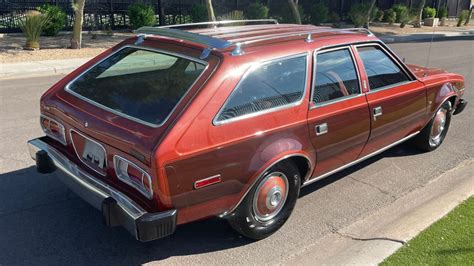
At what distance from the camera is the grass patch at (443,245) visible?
3.22 metres

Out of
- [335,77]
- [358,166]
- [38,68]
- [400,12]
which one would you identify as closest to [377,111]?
[335,77]

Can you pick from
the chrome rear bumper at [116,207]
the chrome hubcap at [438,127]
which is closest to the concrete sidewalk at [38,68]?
the chrome rear bumper at [116,207]

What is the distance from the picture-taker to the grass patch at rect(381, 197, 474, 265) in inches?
127

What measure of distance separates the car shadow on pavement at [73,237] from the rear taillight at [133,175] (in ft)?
2.20

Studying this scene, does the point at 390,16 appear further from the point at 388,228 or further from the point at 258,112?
the point at 258,112

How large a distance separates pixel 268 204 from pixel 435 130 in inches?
121

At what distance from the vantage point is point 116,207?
290cm

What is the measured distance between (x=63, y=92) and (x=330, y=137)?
234 cm

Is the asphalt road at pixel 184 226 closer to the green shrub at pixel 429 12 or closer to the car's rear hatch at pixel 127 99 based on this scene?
the car's rear hatch at pixel 127 99

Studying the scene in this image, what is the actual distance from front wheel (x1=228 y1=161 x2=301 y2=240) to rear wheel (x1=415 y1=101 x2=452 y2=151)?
2.51 metres

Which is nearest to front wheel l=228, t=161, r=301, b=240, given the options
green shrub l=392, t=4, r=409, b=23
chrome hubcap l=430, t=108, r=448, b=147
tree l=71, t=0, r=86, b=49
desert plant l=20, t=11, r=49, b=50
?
chrome hubcap l=430, t=108, r=448, b=147

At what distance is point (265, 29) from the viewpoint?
14.1ft

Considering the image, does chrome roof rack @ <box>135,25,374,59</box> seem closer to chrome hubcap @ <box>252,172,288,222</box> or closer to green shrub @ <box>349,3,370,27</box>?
chrome hubcap @ <box>252,172,288,222</box>

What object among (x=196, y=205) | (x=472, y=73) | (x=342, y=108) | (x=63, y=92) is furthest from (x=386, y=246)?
(x=472, y=73)
